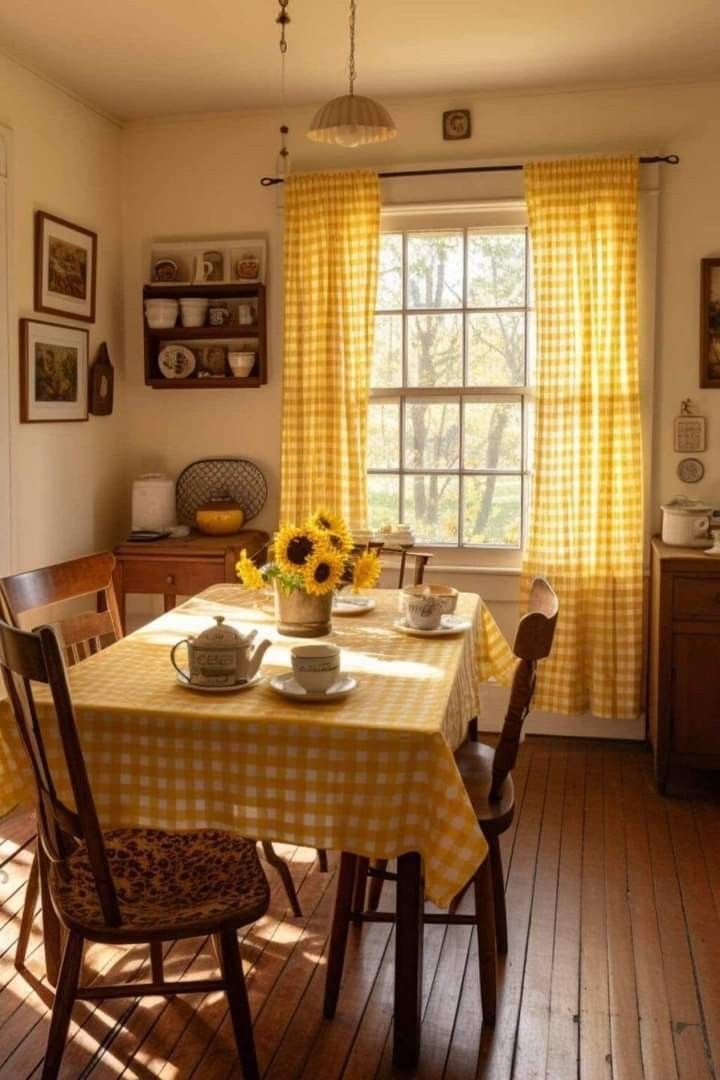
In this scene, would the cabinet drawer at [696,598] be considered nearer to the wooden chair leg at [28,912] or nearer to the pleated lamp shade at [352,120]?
the pleated lamp shade at [352,120]

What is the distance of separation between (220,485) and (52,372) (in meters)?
0.93

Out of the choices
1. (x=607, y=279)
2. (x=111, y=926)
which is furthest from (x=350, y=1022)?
(x=607, y=279)

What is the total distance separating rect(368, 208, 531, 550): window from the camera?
4402 mm

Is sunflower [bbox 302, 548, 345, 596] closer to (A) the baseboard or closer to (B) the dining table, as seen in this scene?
(B) the dining table

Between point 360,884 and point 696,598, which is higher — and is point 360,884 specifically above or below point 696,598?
below

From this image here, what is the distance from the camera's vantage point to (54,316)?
162 inches

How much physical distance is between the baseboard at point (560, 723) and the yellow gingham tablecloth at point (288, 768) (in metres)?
2.36

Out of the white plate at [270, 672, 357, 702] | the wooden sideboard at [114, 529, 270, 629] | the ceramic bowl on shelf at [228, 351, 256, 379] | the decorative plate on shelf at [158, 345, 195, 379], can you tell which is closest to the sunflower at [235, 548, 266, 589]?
the white plate at [270, 672, 357, 702]

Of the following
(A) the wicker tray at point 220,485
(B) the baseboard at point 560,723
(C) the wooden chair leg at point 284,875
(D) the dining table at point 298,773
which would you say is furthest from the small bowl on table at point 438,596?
(A) the wicker tray at point 220,485

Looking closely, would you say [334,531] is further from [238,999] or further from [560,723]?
[560,723]

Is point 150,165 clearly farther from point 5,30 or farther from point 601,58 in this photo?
point 601,58

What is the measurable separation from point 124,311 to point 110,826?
318cm

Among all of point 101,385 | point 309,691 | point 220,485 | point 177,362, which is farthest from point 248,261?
point 309,691

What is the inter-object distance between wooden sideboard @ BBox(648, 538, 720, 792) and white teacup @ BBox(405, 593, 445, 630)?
136 centimetres
